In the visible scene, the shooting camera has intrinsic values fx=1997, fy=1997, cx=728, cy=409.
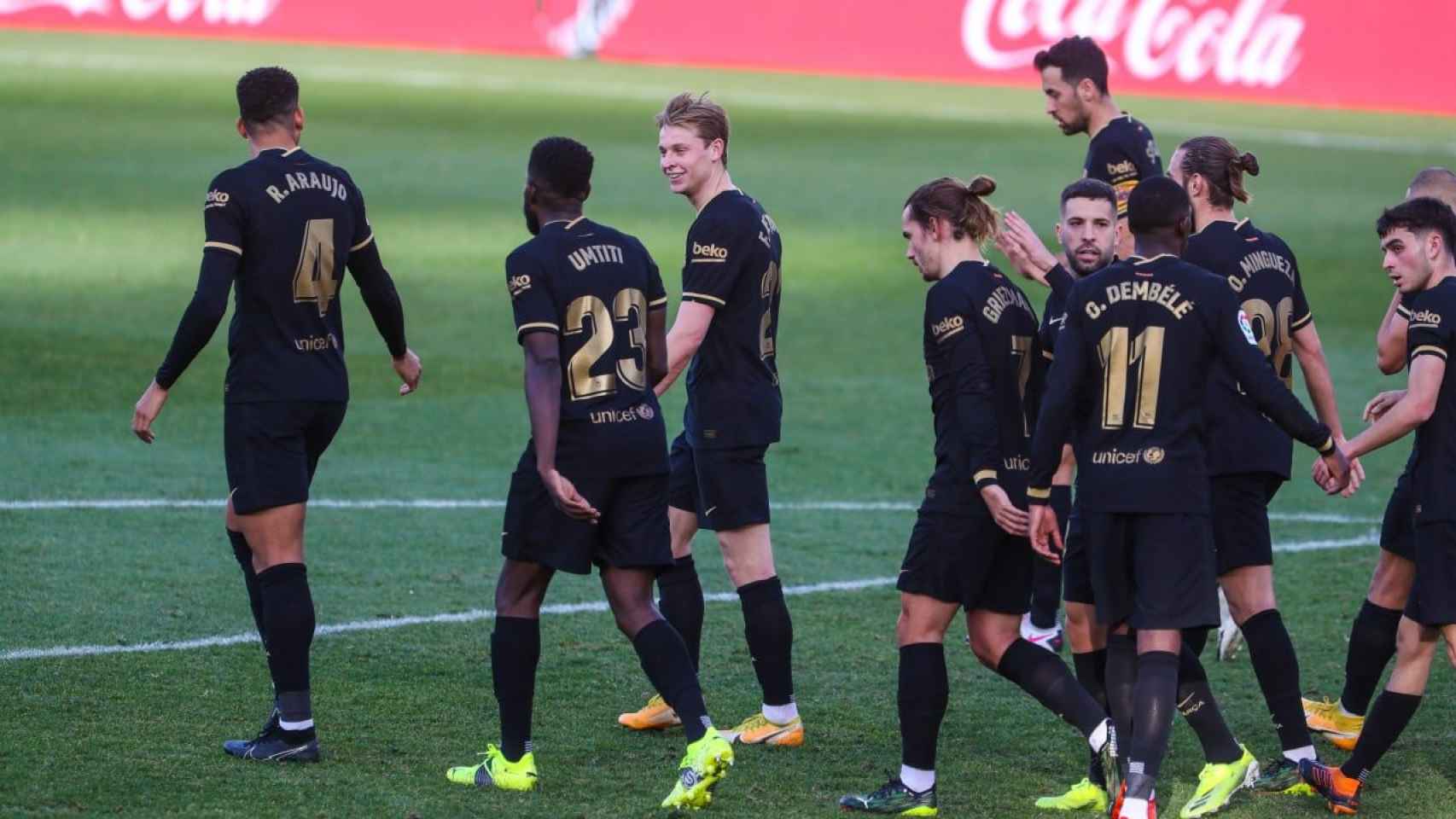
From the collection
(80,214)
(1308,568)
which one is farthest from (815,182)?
(1308,568)

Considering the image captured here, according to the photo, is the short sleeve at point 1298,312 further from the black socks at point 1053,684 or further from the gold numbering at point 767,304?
the gold numbering at point 767,304

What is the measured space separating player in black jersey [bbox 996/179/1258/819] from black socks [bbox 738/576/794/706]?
1.01m

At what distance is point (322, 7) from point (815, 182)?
21.2 m

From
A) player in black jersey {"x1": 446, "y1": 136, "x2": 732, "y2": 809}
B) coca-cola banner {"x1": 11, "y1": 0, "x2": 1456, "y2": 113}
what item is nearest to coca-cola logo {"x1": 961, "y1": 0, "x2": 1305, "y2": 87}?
coca-cola banner {"x1": 11, "y1": 0, "x2": 1456, "y2": 113}

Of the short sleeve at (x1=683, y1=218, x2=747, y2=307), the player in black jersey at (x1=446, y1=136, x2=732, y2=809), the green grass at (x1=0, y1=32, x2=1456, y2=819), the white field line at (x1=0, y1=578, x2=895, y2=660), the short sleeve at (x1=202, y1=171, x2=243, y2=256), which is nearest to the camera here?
the player in black jersey at (x1=446, y1=136, x2=732, y2=809)

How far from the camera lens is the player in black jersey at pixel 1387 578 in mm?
6879

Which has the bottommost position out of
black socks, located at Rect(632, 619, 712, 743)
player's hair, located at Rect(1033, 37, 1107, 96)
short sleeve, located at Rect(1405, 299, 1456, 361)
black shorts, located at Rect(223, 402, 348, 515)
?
black socks, located at Rect(632, 619, 712, 743)

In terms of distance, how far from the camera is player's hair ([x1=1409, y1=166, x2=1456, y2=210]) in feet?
23.0

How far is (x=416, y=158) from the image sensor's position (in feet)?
86.3

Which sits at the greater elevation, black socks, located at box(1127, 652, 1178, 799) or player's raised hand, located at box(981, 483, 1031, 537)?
player's raised hand, located at box(981, 483, 1031, 537)

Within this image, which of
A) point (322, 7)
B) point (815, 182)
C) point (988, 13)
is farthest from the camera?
point (322, 7)

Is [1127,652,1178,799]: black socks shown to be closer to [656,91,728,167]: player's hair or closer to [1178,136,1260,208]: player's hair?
[1178,136,1260,208]: player's hair

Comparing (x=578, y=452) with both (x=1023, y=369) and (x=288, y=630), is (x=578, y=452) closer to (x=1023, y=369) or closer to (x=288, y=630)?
(x=288, y=630)

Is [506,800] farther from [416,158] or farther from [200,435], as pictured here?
[416,158]
